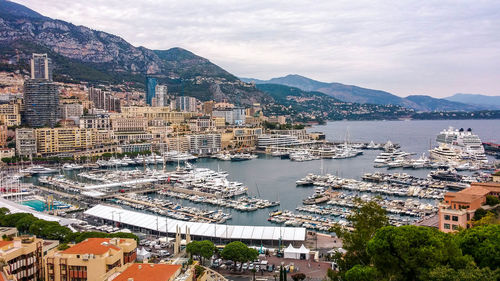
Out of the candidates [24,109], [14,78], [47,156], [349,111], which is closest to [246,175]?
[47,156]

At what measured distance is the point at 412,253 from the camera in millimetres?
9984

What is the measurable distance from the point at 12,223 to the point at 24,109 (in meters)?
47.3

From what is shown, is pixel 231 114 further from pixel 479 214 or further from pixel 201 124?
pixel 479 214

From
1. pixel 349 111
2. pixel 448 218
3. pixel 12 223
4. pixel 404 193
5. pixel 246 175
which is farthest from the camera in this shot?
pixel 349 111

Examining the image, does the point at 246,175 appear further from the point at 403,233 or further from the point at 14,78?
the point at 14,78

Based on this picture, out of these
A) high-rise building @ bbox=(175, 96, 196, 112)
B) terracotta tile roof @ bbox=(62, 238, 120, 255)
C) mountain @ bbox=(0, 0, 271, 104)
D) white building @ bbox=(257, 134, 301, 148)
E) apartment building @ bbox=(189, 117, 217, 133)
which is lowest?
white building @ bbox=(257, 134, 301, 148)

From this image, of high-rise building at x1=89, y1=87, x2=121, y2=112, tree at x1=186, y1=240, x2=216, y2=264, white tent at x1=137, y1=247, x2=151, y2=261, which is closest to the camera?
tree at x1=186, y1=240, x2=216, y2=264

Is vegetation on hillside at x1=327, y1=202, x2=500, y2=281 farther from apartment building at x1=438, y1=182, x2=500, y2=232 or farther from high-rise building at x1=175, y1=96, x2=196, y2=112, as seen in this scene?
high-rise building at x1=175, y1=96, x2=196, y2=112

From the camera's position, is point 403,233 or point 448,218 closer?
point 403,233

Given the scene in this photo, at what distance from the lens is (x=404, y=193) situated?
99.6 feet

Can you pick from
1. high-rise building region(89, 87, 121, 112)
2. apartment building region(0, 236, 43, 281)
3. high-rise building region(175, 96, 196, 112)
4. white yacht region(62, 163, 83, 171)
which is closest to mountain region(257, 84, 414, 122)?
high-rise building region(175, 96, 196, 112)

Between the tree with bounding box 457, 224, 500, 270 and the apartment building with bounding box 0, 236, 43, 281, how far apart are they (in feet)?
36.9

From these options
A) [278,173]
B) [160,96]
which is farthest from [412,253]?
[160,96]

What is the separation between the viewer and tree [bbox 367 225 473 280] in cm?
971
